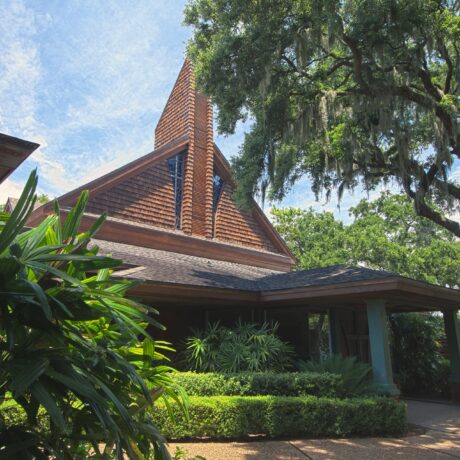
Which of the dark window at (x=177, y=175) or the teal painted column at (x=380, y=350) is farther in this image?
the dark window at (x=177, y=175)

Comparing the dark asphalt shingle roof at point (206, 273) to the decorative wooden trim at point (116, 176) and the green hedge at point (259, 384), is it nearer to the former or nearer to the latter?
the decorative wooden trim at point (116, 176)

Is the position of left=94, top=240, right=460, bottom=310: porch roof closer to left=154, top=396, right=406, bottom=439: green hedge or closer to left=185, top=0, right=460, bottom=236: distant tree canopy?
left=154, top=396, right=406, bottom=439: green hedge

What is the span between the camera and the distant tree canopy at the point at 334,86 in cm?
923

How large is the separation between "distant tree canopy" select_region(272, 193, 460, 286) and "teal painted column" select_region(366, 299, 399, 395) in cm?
2069

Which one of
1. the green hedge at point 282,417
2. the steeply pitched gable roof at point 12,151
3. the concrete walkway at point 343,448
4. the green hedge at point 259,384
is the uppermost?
the steeply pitched gable roof at point 12,151

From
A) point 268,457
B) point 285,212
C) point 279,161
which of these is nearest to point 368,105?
point 279,161

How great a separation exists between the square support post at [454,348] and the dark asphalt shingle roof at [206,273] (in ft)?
10.3

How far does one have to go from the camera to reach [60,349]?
7.25ft

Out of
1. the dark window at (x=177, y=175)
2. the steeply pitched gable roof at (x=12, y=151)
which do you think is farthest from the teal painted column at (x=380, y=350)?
the steeply pitched gable roof at (x=12, y=151)

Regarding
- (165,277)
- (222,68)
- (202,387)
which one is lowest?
(202,387)

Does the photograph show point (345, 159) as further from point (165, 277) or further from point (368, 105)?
point (165, 277)

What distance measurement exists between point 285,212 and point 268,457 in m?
30.1

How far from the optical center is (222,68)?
10.1 metres

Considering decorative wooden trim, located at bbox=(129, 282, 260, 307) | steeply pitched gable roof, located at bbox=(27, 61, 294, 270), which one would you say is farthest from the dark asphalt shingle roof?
steeply pitched gable roof, located at bbox=(27, 61, 294, 270)
